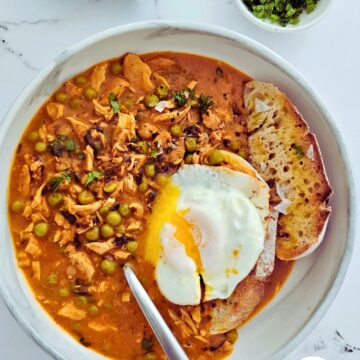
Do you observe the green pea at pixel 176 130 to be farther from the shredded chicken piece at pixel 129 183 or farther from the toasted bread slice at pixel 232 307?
the toasted bread slice at pixel 232 307

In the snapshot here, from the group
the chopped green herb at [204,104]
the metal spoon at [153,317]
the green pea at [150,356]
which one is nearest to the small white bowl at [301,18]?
the chopped green herb at [204,104]

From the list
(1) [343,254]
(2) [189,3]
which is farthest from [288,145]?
(2) [189,3]

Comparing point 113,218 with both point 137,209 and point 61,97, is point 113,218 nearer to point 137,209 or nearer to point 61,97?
point 137,209

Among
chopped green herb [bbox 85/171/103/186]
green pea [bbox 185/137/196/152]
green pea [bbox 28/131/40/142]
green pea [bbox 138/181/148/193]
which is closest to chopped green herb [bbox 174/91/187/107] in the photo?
green pea [bbox 185/137/196/152]

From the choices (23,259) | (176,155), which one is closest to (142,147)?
(176,155)

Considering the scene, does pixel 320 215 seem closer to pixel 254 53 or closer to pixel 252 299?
pixel 252 299

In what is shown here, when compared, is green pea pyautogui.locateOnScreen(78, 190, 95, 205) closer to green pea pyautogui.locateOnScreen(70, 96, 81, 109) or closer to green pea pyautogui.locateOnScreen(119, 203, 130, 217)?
green pea pyautogui.locateOnScreen(119, 203, 130, 217)
